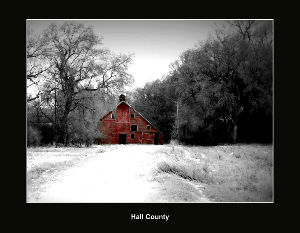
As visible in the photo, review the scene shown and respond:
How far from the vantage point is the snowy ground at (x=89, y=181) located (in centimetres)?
891

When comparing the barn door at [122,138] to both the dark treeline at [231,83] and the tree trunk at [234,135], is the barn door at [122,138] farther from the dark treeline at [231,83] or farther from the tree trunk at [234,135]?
the tree trunk at [234,135]

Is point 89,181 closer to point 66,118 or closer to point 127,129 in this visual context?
point 66,118

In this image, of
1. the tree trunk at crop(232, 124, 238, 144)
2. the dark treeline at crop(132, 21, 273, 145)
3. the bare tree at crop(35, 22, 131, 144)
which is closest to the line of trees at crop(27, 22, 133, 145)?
the bare tree at crop(35, 22, 131, 144)

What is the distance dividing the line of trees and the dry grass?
4.25m

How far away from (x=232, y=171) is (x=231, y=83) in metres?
2.73

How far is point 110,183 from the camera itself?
9.85 meters

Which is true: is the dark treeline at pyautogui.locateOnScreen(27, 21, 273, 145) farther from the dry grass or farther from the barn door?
the barn door

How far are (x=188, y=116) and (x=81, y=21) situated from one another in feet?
18.4

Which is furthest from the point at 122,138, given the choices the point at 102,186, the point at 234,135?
the point at 102,186

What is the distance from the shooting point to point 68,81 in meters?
13.4

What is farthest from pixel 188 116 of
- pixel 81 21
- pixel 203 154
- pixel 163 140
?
pixel 163 140

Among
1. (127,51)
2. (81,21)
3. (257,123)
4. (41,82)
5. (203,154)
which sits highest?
(81,21)

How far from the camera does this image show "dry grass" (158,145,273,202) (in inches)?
355

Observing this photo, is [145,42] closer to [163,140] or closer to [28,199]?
[28,199]
